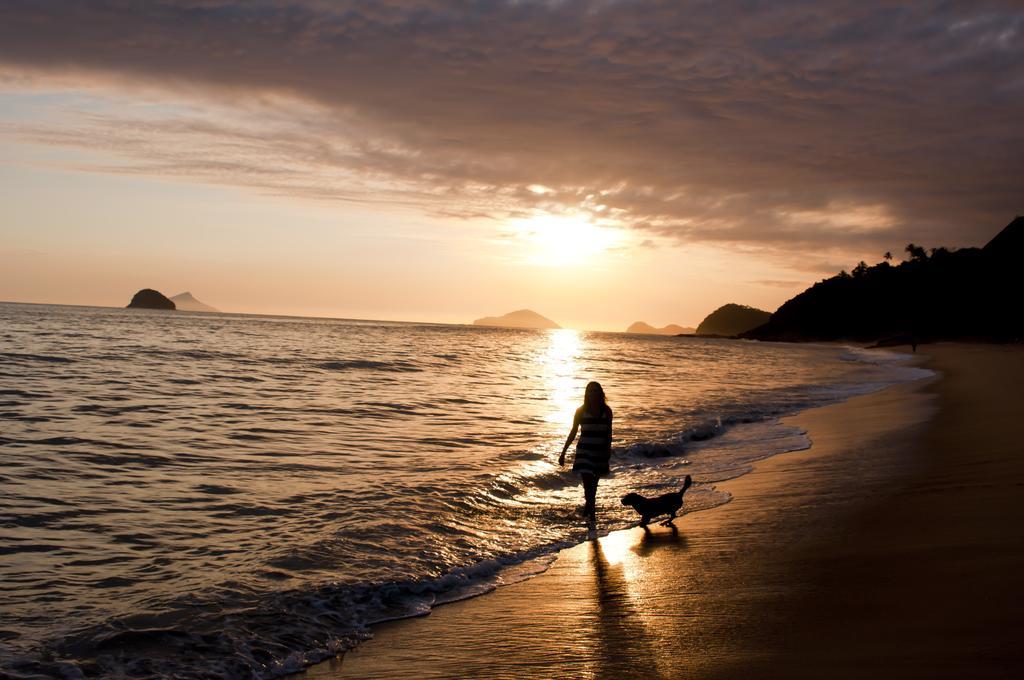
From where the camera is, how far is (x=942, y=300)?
15462 centimetres

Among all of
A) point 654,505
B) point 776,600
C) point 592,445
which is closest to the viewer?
point 776,600

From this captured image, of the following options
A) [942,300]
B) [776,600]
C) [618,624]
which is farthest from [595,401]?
[942,300]

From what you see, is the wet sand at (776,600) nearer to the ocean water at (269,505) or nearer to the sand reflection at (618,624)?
the sand reflection at (618,624)

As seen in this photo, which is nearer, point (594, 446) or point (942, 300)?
point (594, 446)

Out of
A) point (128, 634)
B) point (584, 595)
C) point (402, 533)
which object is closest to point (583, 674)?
point (584, 595)

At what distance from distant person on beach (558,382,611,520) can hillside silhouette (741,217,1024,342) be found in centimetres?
12102

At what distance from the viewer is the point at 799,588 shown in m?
6.18

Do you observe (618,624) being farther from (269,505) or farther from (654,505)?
(269,505)

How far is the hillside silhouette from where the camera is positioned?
130000mm

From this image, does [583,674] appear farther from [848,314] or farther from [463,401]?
[848,314]

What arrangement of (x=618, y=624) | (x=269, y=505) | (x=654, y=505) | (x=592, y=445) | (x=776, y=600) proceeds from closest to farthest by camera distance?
(x=618, y=624) < (x=776, y=600) < (x=654, y=505) < (x=269, y=505) < (x=592, y=445)

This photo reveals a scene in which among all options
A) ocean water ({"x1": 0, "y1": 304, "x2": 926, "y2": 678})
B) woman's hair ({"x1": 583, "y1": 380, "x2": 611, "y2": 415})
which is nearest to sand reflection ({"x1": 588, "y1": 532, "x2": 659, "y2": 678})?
ocean water ({"x1": 0, "y1": 304, "x2": 926, "y2": 678})

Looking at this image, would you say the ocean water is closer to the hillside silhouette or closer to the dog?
the dog

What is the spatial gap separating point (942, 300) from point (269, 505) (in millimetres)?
175687
